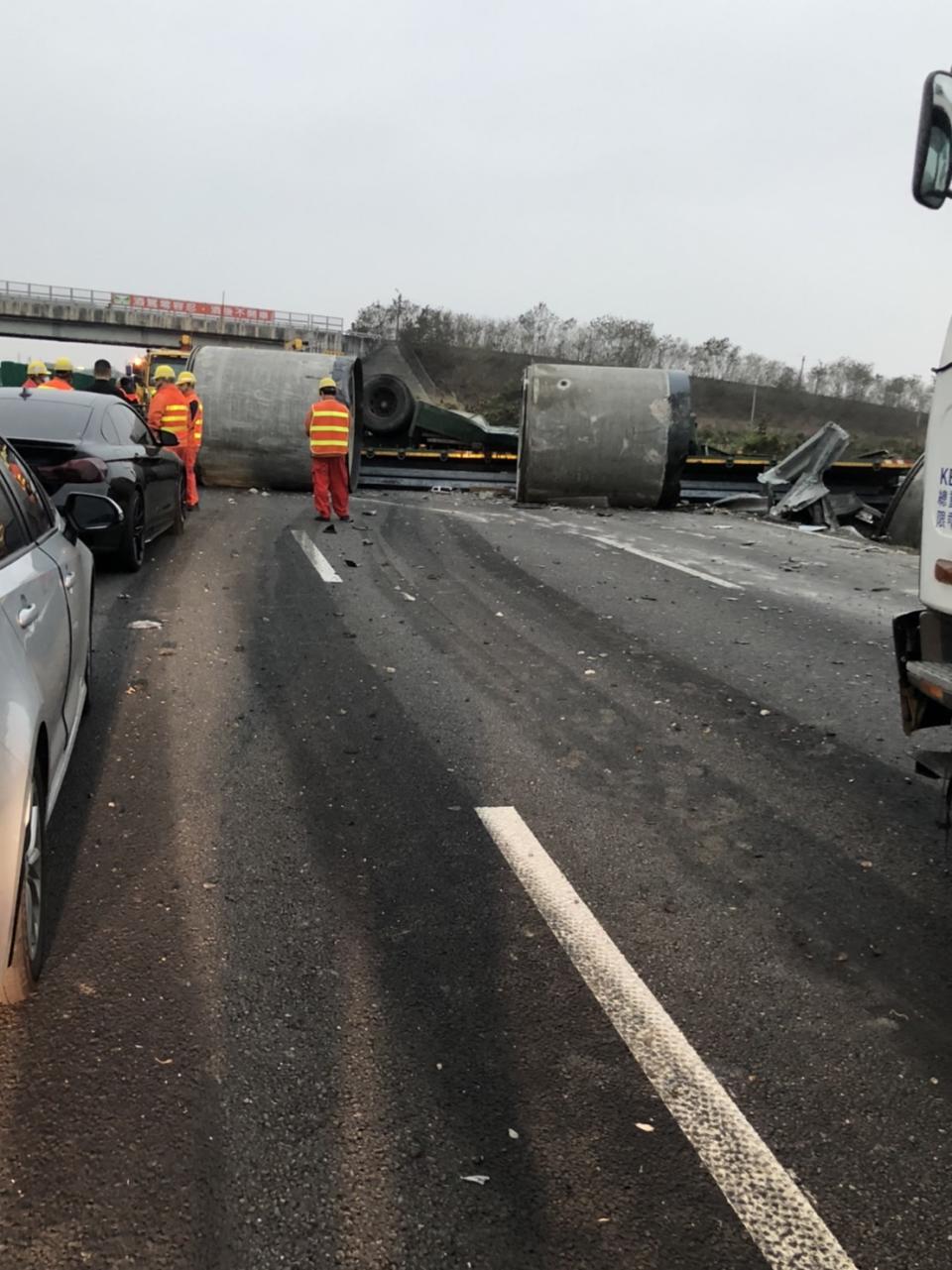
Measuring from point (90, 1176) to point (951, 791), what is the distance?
2.98m

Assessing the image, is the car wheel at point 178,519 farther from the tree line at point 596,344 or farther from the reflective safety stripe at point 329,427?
the tree line at point 596,344

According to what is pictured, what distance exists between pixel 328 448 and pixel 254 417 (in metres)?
4.44

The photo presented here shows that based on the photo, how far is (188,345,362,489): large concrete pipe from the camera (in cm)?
1647

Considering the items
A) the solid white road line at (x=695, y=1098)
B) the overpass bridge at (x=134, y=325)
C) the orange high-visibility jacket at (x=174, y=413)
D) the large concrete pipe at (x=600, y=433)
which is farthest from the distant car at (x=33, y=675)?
the overpass bridge at (x=134, y=325)

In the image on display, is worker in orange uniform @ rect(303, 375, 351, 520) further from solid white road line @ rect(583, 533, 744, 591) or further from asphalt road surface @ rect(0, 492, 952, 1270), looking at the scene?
asphalt road surface @ rect(0, 492, 952, 1270)

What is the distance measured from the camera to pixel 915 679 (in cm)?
332

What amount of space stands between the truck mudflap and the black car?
232 inches

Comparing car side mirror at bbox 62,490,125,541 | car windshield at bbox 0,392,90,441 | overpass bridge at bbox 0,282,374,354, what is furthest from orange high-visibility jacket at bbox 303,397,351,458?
overpass bridge at bbox 0,282,374,354

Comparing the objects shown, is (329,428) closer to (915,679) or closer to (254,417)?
(254,417)

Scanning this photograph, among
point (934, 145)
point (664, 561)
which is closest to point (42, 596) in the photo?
point (934, 145)

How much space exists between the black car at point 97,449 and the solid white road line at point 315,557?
1658 mm

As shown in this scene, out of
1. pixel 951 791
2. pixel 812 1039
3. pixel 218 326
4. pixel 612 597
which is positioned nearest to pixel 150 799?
pixel 812 1039

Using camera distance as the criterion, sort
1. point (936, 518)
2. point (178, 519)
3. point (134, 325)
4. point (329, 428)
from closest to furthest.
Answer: point (936, 518) < point (178, 519) < point (329, 428) < point (134, 325)

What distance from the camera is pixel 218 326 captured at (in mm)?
72000
